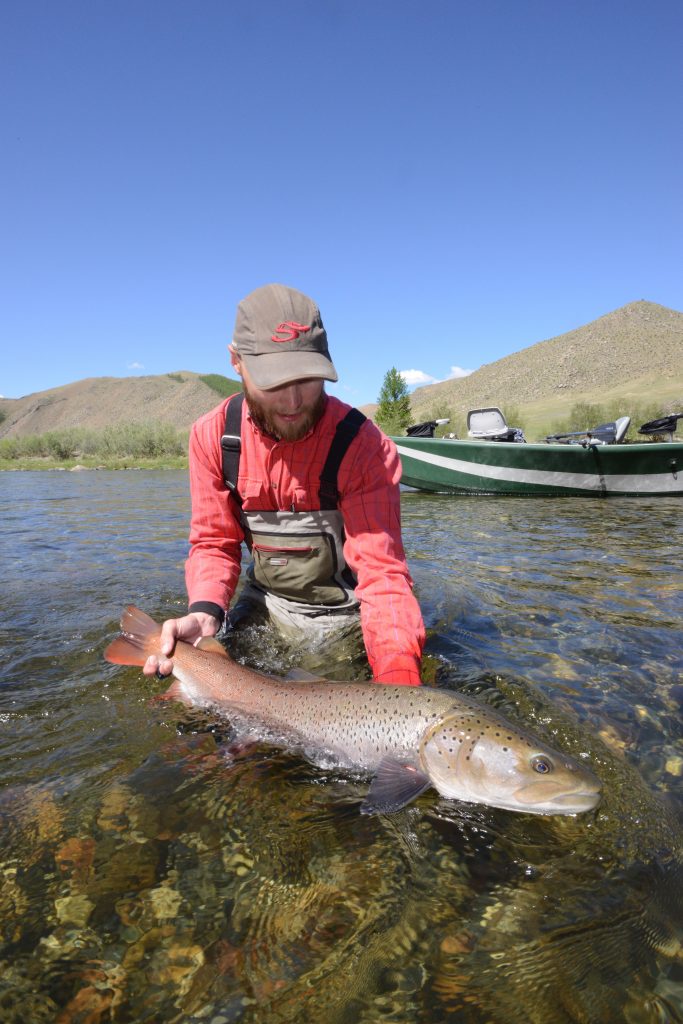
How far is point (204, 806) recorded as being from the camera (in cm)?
218

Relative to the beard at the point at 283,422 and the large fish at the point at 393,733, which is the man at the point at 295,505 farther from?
the large fish at the point at 393,733

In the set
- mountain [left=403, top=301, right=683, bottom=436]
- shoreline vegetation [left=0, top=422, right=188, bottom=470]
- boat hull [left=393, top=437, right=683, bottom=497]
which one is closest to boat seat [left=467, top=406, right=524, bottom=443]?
boat hull [left=393, top=437, right=683, bottom=497]

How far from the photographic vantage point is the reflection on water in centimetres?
149

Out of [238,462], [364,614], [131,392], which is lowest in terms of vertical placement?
[364,614]

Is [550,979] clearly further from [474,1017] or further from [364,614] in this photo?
[364,614]

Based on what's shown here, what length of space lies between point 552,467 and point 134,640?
11.8m

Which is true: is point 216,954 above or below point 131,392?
below

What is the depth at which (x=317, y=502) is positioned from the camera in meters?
3.17

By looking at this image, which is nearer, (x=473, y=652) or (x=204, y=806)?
(x=204, y=806)

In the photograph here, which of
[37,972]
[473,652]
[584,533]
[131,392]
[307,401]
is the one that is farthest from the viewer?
[131,392]

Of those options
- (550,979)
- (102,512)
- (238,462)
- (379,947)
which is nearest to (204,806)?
(379,947)

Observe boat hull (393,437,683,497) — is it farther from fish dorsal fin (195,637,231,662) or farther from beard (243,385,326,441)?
fish dorsal fin (195,637,231,662)

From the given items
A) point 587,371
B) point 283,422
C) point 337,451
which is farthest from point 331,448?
point 587,371

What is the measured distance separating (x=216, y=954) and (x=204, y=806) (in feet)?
2.03
